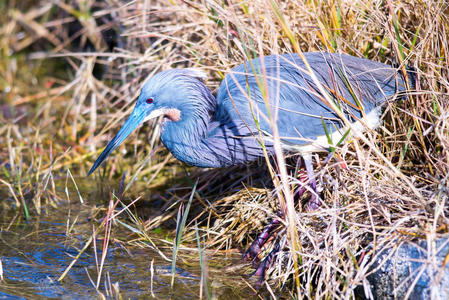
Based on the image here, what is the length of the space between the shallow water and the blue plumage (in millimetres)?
577

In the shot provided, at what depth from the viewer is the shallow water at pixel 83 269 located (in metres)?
2.69

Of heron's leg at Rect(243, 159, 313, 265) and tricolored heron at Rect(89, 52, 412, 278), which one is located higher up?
Result: tricolored heron at Rect(89, 52, 412, 278)

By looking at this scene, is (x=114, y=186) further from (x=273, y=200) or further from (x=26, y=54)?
(x=26, y=54)

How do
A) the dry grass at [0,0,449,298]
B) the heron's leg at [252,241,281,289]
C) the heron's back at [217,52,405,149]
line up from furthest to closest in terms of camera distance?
1. the heron's back at [217,52,405,149]
2. the heron's leg at [252,241,281,289]
3. the dry grass at [0,0,449,298]

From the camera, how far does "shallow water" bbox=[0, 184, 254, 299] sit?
2.69 m

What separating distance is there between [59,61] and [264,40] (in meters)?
3.70

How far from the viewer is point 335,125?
307 cm

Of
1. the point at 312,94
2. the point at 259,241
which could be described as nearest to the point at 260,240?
the point at 259,241

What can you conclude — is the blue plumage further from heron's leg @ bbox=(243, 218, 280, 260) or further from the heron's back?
heron's leg @ bbox=(243, 218, 280, 260)

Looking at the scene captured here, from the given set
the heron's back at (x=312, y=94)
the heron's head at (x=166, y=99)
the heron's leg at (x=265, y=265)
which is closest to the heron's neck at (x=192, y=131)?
the heron's head at (x=166, y=99)

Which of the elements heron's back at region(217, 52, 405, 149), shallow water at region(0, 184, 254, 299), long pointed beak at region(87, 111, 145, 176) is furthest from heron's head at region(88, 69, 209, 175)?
shallow water at region(0, 184, 254, 299)

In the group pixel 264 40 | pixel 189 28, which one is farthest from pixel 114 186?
pixel 264 40

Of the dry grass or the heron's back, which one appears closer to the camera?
the dry grass

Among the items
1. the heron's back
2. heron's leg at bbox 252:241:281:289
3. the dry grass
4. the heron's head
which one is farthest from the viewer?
the heron's head
